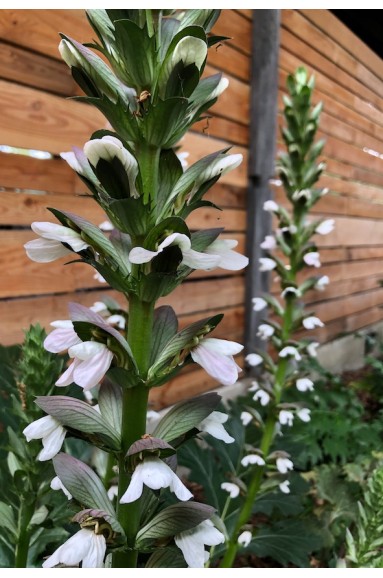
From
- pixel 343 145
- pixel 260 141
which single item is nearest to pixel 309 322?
pixel 260 141

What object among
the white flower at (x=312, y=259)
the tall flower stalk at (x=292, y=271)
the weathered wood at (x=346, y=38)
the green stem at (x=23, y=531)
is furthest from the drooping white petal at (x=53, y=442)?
the weathered wood at (x=346, y=38)

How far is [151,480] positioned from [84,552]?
0.10 meters

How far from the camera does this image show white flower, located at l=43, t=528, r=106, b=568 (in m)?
0.54

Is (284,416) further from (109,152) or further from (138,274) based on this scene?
(109,152)

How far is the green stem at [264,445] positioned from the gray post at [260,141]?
1.49m

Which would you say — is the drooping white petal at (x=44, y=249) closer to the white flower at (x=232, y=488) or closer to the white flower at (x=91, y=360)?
the white flower at (x=91, y=360)

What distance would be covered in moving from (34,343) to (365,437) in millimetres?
2233

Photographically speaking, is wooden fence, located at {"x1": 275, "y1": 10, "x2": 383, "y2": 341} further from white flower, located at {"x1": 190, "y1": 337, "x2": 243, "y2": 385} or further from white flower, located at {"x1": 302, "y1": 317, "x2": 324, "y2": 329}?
white flower, located at {"x1": 190, "y1": 337, "x2": 243, "y2": 385}

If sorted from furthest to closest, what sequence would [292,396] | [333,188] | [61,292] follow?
[333,188] → [292,396] → [61,292]

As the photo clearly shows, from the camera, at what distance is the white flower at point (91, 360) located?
1.82 feet

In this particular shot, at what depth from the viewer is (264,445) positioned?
1526 mm

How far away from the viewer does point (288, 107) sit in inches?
73.0

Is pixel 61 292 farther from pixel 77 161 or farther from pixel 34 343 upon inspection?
pixel 77 161
